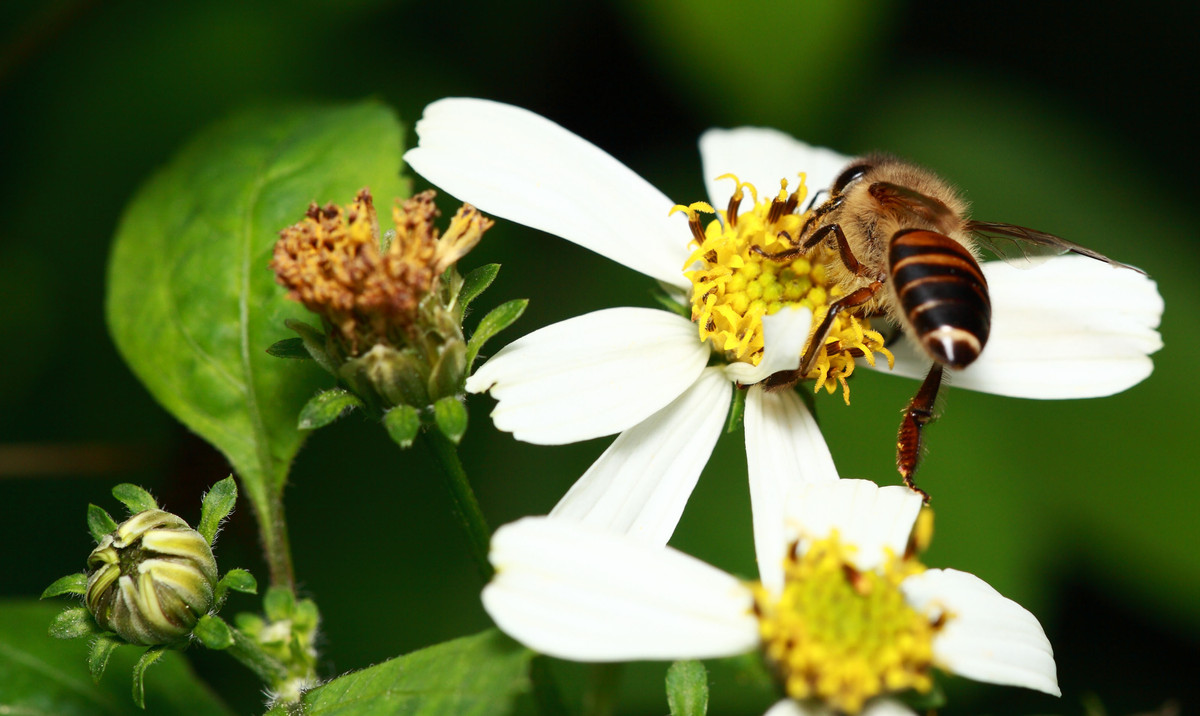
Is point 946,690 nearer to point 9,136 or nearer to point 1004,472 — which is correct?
point 1004,472

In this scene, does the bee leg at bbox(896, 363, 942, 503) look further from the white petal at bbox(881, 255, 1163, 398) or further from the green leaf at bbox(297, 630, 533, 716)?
the green leaf at bbox(297, 630, 533, 716)

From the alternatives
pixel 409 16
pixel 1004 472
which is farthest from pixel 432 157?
pixel 1004 472

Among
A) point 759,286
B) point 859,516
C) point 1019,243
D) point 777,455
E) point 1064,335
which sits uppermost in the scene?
point 1019,243

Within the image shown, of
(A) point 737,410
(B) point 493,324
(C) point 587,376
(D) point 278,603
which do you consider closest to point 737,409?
(A) point 737,410

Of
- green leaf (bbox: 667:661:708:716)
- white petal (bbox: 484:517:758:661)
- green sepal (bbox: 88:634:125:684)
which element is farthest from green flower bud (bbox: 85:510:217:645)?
green leaf (bbox: 667:661:708:716)

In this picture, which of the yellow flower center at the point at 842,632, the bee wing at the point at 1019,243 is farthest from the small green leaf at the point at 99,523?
the bee wing at the point at 1019,243

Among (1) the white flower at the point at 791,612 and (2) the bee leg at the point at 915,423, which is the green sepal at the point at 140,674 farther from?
(2) the bee leg at the point at 915,423

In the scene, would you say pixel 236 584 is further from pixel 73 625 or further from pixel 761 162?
pixel 761 162
